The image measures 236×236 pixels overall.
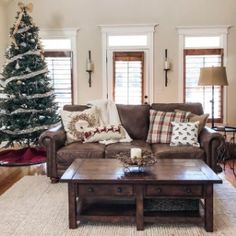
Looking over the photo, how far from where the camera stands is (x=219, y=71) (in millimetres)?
5449

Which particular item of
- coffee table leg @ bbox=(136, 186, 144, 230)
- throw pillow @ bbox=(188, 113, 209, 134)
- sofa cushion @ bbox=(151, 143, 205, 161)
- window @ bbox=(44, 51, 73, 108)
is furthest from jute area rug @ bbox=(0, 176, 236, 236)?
window @ bbox=(44, 51, 73, 108)

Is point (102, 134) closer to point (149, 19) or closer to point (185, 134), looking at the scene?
point (185, 134)

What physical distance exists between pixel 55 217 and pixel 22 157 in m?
2.87

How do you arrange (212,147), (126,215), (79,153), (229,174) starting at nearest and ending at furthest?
(126,215), (212,147), (79,153), (229,174)

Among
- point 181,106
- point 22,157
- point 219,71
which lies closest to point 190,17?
point 219,71

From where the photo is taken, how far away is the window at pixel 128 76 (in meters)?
7.25

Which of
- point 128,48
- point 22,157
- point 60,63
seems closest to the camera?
point 22,157

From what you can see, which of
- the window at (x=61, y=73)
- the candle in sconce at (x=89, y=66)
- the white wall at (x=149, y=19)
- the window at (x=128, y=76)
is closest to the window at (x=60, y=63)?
the window at (x=61, y=73)

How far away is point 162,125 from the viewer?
4.75 m

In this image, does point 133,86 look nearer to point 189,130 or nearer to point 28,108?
point 28,108

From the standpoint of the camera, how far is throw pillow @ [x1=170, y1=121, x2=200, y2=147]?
14.5 ft

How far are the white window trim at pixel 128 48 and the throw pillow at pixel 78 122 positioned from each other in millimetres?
2500

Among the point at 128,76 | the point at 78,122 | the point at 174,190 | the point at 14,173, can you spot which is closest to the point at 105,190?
the point at 174,190

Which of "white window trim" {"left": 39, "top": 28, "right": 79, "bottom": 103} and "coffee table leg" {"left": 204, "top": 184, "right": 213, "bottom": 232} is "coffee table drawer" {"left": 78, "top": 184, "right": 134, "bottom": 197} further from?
"white window trim" {"left": 39, "top": 28, "right": 79, "bottom": 103}
